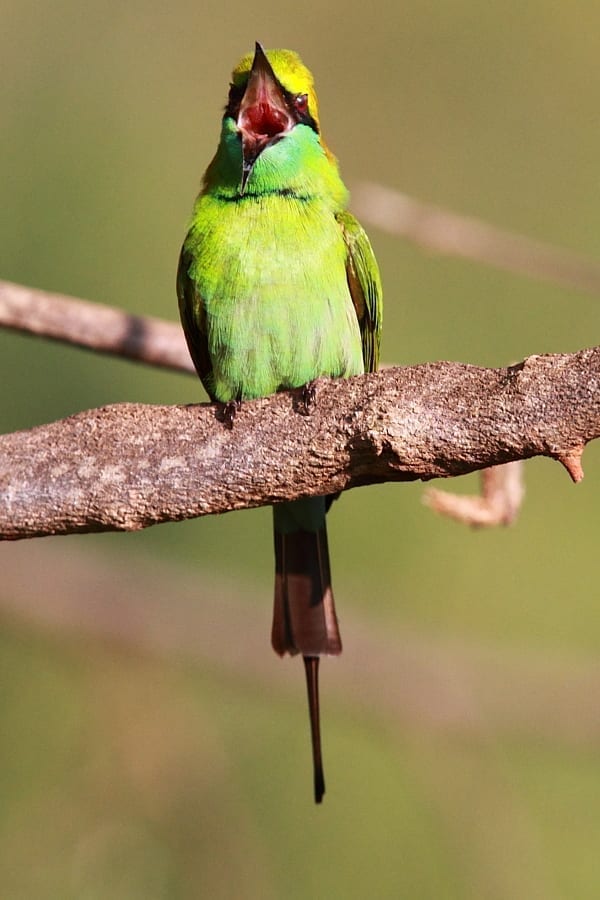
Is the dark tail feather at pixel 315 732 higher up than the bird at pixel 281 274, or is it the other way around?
the bird at pixel 281 274

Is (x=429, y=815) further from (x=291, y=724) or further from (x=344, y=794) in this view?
(x=291, y=724)

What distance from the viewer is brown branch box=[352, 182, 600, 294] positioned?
3459 millimetres

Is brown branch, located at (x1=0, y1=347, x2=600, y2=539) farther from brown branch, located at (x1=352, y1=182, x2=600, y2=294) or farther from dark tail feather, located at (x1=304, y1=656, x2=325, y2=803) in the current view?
brown branch, located at (x1=352, y1=182, x2=600, y2=294)

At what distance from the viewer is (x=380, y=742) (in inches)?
181

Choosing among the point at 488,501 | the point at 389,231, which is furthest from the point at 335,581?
the point at 488,501

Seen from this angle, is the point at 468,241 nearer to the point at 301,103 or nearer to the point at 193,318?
the point at 301,103

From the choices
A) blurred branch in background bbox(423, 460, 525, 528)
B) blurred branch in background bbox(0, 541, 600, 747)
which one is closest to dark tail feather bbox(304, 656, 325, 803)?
A: blurred branch in background bbox(423, 460, 525, 528)

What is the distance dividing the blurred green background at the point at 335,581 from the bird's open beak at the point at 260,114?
77.2 inches

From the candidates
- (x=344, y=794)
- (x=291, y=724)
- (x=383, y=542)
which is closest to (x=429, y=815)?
(x=344, y=794)

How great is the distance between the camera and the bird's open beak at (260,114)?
9.32 feet

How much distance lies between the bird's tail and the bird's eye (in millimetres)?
913

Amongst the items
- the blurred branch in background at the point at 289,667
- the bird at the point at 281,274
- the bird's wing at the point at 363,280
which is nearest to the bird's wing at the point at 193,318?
the bird at the point at 281,274

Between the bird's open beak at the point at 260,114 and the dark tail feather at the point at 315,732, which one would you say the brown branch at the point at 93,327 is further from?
the dark tail feather at the point at 315,732

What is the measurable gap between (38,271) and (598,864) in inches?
116
